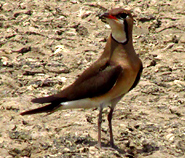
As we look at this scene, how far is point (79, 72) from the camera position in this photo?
24.9 ft

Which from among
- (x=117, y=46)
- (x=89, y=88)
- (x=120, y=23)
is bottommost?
(x=89, y=88)

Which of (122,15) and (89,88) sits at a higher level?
(122,15)

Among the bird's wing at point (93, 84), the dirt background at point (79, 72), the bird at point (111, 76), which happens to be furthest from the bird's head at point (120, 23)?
the dirt background at point (79, 72)

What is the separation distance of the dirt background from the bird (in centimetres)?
41

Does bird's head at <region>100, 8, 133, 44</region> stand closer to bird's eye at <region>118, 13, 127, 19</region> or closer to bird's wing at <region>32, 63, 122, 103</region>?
bird's eye at <region>118, 13, 127, 19</region>

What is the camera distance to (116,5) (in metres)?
9.28

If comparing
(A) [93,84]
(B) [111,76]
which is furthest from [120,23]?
(A) [93,84]

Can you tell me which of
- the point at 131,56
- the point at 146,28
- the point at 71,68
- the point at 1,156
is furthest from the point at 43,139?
the point at 146,28

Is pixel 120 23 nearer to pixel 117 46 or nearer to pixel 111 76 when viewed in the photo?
pixel 117 46

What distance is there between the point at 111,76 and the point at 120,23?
2.02 ft

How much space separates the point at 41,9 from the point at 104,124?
3576 mm

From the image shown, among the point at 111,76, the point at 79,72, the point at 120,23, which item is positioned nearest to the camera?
the point at 111,76

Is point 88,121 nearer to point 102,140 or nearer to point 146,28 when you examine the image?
point 102,140

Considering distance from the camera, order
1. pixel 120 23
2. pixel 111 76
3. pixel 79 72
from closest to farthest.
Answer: pixel 111 76, pixel 120 23, pixel 79 72
